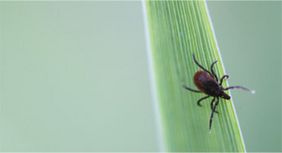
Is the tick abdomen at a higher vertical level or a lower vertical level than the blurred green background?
lower

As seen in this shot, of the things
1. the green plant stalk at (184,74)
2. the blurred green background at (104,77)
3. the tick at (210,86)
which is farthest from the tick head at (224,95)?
the blurred green background at (104,77)

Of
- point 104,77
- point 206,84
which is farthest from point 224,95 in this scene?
point 104,77

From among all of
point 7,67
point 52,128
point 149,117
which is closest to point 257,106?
point 149,117

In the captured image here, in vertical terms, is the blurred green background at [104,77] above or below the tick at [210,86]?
above

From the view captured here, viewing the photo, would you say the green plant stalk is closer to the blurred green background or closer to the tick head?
the tick head

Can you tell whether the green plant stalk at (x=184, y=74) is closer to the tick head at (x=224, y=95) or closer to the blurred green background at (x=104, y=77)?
the tick head at (x=224, y=95)

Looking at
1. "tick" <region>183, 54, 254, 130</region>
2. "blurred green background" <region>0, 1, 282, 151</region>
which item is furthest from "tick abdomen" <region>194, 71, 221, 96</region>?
"blurred green background" <region>0, 1, 282, 151</region>
